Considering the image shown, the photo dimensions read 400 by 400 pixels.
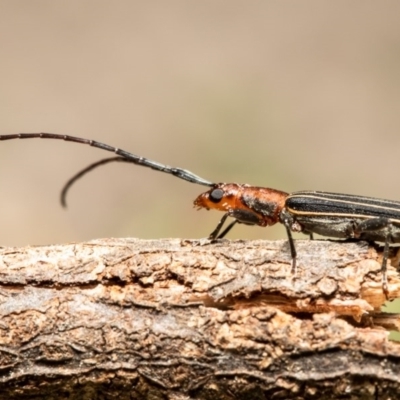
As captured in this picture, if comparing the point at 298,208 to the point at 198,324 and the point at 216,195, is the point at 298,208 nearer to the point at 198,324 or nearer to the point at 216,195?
the point at 216,195

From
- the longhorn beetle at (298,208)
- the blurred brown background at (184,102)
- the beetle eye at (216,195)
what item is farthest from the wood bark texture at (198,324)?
the blurred brown background at (184,102)

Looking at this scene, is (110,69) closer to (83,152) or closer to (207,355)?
(83,152)

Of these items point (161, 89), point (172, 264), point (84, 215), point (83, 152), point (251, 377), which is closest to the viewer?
point (251, 377)

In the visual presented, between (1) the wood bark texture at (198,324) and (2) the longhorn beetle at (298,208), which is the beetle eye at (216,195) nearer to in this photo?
(2) the longhorn beetle at (298,208)

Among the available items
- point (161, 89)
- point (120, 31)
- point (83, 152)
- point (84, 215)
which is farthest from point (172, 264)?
point (120, 31)

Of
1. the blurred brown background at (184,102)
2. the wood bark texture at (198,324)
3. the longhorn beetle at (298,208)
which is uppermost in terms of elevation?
the blurred brown background at (184,102)

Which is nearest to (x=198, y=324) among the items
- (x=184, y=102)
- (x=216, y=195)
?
(x=216, y=195)

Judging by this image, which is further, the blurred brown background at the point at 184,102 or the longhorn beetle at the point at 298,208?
the blurred brown background at the point at 184,102
